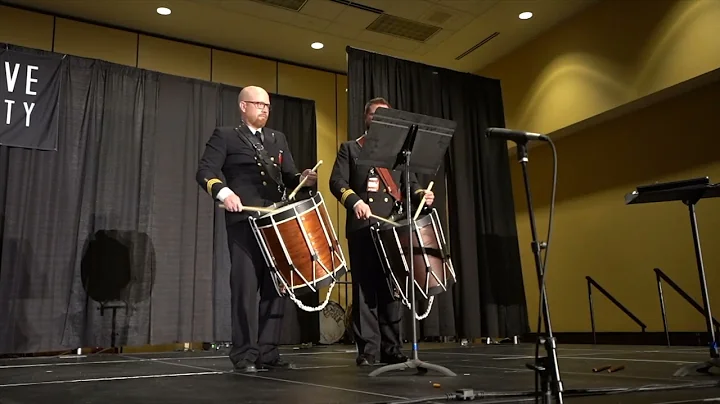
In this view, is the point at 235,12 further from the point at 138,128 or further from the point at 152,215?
the point at 152,215

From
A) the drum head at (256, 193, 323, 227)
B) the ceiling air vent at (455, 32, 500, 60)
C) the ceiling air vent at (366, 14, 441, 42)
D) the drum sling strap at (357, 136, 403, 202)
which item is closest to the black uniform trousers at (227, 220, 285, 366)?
the drum head at (256, 193, 323, 227)

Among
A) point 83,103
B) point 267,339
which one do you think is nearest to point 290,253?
point 267,339

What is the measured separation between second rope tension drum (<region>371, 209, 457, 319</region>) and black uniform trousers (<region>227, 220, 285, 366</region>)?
62cm

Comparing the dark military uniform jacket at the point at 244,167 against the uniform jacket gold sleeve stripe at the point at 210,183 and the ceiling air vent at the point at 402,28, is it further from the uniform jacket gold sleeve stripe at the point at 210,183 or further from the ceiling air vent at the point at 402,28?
the ceiling air vent at the point at 402,28

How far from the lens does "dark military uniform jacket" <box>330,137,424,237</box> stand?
10.8 ft

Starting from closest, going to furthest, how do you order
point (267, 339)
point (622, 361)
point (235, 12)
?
point (267, 339), point (622, 361), point (235, 12)

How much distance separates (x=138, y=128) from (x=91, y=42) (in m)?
1.22

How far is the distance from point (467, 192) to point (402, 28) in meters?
2.02

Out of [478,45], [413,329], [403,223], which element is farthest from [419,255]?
[478,45]

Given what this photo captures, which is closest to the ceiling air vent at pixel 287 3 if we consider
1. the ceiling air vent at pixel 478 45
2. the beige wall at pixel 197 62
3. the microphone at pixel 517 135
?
the beige wall at pixel 197 62

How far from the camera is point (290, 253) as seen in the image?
285 cm

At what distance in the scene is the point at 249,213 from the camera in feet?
9.96

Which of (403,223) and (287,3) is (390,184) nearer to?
(403,223)

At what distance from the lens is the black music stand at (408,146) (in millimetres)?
2623
